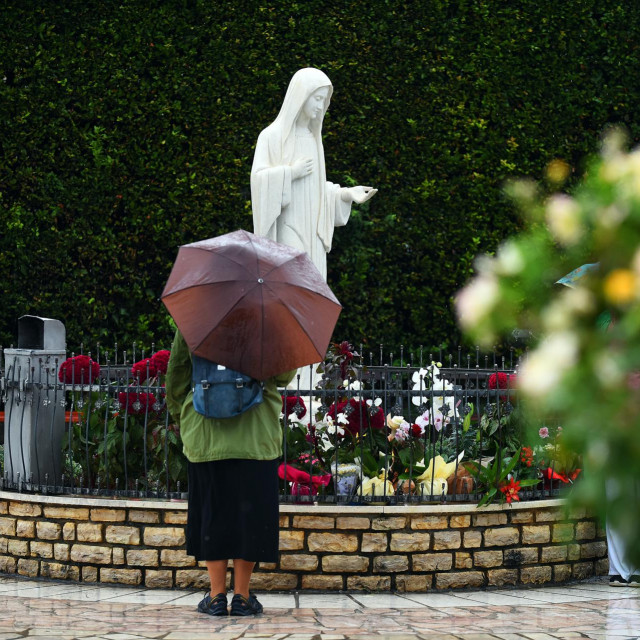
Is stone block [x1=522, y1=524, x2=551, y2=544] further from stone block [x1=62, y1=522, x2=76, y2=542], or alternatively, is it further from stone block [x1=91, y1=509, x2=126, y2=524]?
stone block [x1=62, y1=522, x2=76, y2=542]

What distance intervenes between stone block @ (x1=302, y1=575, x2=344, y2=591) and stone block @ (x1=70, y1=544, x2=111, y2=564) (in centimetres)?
115

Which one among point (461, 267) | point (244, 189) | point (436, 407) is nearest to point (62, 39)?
point (244, 189)

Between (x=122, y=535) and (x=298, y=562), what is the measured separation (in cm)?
103

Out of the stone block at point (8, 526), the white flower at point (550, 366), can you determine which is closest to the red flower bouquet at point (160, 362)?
the stone block at point (8, 526)

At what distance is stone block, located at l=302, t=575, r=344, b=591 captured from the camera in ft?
19.0

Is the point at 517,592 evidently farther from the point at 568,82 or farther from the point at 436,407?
the point at 568,82

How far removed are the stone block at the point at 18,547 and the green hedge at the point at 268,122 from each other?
340cm

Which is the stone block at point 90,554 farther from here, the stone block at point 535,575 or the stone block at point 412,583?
the stone block at point 535,575

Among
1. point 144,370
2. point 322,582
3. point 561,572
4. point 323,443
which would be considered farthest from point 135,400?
point 561,572

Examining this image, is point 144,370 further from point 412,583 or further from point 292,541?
point 412,583

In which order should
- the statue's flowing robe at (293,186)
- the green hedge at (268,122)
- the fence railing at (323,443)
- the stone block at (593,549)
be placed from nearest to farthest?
the fence railing at (323,443), the stone block at (593,549), the statue's flowing robe at (293,186), the green hedge at (268,122)

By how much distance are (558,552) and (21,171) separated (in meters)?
5.98

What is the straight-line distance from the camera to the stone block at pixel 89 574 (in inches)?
237

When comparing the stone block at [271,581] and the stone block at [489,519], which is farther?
the stone block at [489,519]
